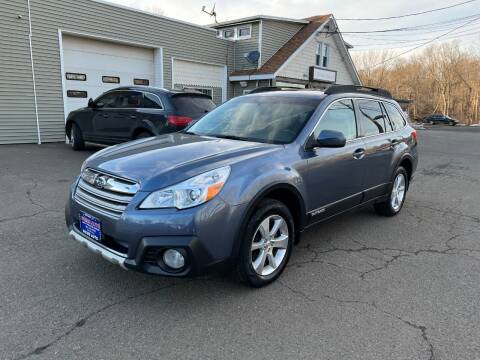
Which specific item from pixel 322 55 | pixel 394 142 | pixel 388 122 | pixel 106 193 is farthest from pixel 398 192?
pixel 322 55

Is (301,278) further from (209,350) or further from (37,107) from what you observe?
(37,107)

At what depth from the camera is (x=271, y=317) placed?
289 centimetres

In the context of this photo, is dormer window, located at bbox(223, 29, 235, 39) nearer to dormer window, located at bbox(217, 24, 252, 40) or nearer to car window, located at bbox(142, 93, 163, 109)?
dormer window, located at bbox(217, 24, 252, 40)

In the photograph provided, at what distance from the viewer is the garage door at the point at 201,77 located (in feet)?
55.1

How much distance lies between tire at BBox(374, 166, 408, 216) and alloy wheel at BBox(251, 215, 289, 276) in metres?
2.47

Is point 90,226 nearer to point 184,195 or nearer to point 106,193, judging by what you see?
point 106,193

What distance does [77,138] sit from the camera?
10.8 meters

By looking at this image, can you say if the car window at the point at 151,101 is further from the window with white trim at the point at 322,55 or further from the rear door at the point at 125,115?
the window with white trim at the point at 322,55

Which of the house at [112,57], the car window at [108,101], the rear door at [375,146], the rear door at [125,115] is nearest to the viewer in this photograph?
the rear door at [375,146]

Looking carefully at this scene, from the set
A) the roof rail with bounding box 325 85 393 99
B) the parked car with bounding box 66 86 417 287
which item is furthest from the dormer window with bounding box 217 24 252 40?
the parked car with bounding box 66 86 417 287

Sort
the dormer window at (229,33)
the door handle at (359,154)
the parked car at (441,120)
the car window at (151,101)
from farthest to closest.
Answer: the parked car at (441,120)
the dormer window at (229,33)
the car window at (151,101)
the door handle at (359,154)

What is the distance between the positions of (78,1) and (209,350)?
13.5 metres

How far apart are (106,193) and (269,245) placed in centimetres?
143

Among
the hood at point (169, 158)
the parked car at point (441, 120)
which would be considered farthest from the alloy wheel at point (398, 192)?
the parked car at point (441, 120)
